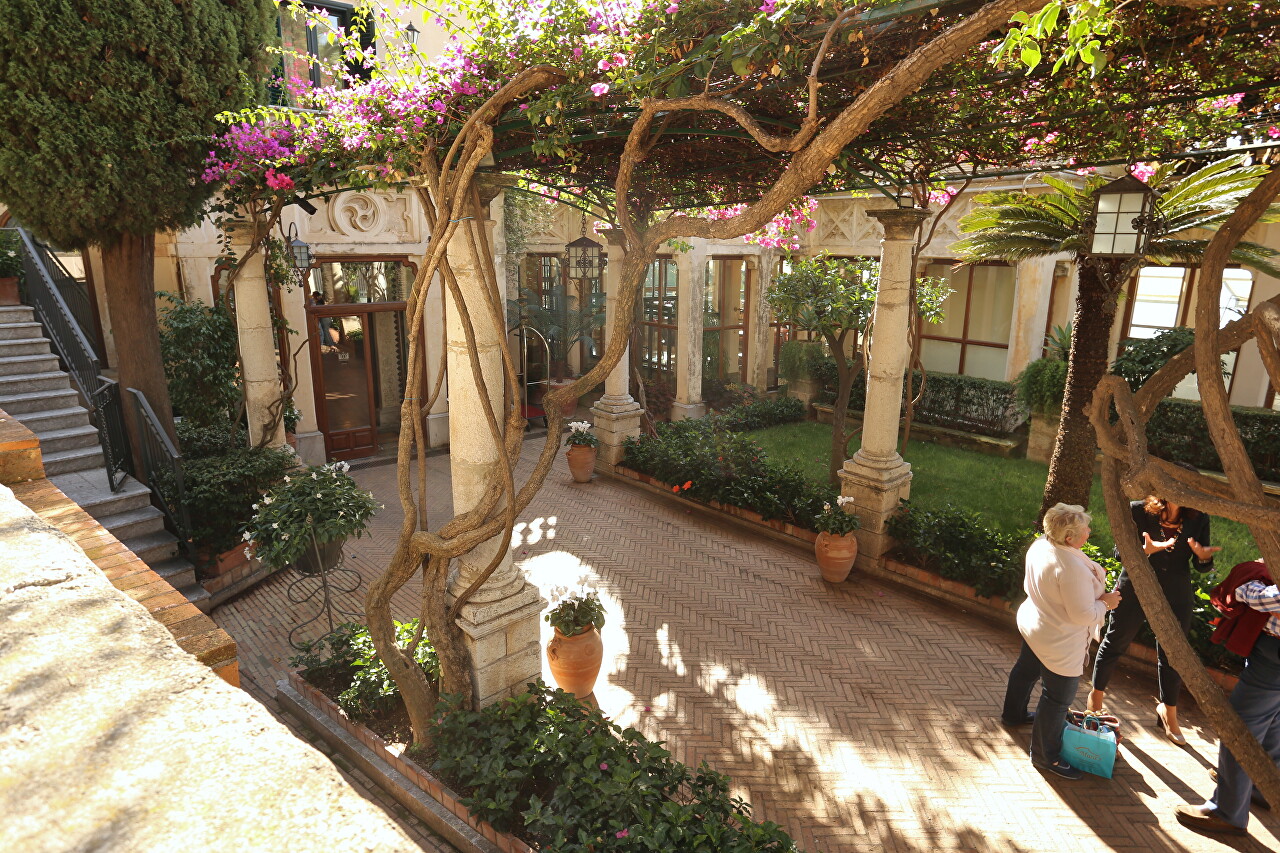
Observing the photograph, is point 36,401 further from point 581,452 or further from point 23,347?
point 581,452

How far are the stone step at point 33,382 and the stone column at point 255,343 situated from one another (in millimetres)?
1941

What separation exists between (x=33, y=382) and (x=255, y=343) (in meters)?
2.47

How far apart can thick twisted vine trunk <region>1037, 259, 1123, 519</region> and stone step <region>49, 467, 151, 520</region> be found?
889cm

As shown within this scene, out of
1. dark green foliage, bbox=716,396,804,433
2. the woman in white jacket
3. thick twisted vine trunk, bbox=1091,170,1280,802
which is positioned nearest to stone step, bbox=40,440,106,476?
the woman in white jacket

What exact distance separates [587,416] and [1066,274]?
916 cm

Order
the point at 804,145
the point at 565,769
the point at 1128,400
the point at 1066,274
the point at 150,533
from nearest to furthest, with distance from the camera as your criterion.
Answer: the point at 1128,400 < the point at 804,145 < the point at 565,769 < the point at 150,533 < the point at 1066,274

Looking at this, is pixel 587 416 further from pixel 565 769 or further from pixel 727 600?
pixel 565 769

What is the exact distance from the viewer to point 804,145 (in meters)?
3.25

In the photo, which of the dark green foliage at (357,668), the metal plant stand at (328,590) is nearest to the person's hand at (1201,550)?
the dark green foliage at (357,668)

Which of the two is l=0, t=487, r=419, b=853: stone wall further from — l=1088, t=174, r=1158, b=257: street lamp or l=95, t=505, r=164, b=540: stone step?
l=1088, t=174, r=1158, b=257: street lamp

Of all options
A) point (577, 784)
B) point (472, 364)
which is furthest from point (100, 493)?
point (577, 784)

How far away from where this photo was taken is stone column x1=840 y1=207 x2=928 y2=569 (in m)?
7.61

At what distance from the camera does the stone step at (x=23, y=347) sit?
8.51 m

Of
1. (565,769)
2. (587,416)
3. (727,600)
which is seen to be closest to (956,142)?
(727,600)
